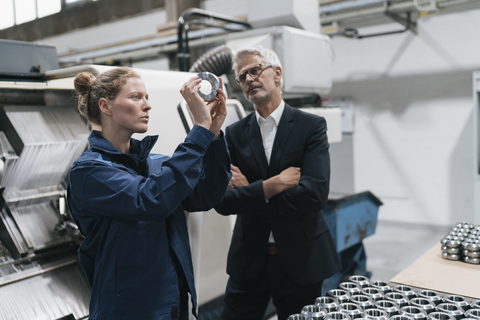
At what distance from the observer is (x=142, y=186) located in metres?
1.13

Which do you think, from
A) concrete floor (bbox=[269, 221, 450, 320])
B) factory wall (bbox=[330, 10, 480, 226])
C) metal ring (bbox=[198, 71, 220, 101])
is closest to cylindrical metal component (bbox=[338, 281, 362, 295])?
metal ring (bbox=[198, 71, 220, 101])

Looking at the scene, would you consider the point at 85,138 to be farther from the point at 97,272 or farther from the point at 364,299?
the point at 364,299

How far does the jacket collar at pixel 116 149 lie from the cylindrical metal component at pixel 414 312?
86cm

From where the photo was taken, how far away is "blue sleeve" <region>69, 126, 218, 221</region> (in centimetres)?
112

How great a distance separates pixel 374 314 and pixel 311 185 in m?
0.63

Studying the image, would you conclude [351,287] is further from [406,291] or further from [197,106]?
[197,106]

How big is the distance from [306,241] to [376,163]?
4377 millimetres

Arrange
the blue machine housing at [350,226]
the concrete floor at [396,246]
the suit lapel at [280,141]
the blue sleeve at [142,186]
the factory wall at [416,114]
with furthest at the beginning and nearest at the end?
1. the factory wall at [416,114]
2. the concrete floor at [396,246]
3. the blue machine housing at [350,226]
4. the suit lapel at [280,141]
5. the blue sleeve at [142,186]

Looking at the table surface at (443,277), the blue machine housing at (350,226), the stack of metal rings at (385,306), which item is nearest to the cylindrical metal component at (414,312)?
the stack of metal rings at (385,306)

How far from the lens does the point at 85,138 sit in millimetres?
2127

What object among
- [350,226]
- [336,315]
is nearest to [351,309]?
[336,315]

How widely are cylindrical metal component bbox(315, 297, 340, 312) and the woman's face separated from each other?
74 centimetres

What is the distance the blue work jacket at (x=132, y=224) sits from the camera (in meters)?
1.13

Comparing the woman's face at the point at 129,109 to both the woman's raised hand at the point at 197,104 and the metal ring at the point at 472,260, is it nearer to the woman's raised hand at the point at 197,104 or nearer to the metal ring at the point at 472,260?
the woman's raised hand at the point at 197,104
